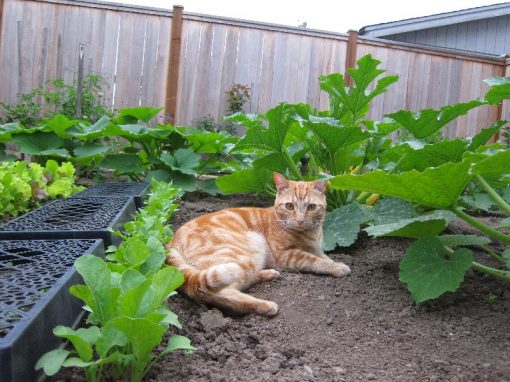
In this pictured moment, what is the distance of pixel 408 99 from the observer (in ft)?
24.8

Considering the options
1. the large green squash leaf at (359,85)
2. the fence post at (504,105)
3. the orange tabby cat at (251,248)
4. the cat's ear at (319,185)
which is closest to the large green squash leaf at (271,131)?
the orange tabby cat at (251,248)

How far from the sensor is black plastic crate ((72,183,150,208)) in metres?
3.52

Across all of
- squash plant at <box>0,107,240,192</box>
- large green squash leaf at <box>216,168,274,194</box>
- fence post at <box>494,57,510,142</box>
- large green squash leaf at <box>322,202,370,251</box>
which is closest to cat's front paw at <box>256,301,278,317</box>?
large green squash leaf at <box>322,202,370,251</box>

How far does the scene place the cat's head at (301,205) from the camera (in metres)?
2.86

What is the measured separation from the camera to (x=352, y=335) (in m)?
1.83

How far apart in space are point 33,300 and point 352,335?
1103 mm

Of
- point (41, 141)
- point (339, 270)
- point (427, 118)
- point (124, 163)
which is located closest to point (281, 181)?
point (339, 270)

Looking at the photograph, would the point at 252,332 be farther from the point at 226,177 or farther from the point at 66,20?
the point at 66,20

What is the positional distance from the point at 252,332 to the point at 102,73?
5609 mm

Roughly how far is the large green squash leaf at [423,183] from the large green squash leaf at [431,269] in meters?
0.23

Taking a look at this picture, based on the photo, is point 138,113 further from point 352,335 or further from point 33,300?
point 33,300

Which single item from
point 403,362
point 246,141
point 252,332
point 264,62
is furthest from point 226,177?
point 264,62

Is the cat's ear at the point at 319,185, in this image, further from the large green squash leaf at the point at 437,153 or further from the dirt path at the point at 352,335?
the dirt path at the point at 352,335

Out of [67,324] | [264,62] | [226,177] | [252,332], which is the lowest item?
[252,332]
